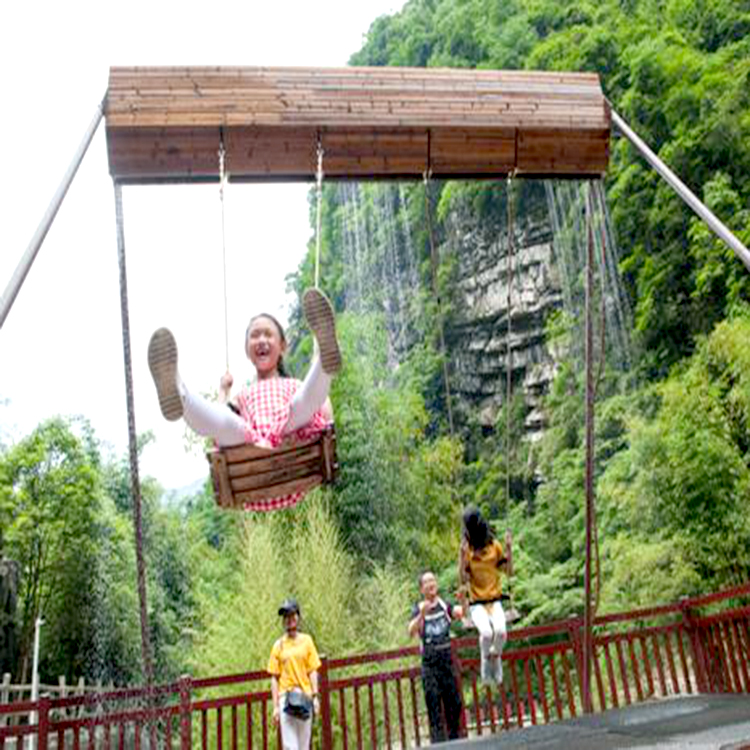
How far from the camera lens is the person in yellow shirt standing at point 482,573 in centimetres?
415

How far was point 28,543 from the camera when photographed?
17672 millimetres

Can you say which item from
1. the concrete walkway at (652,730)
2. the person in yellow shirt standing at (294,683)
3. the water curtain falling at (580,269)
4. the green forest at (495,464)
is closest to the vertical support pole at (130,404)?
the person in yellow shirt standing at (294,683)

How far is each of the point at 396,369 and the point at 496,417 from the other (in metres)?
3.16

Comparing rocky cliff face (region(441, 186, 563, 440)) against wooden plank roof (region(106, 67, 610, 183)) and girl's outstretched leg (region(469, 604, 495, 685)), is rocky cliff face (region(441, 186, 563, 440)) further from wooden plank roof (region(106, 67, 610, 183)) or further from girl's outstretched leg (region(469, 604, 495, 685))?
wooden plank roof (region(106, 67, 610, 183))

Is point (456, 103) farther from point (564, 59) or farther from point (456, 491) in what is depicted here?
point (564, 59)

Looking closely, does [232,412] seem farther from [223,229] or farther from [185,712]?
[185,712]

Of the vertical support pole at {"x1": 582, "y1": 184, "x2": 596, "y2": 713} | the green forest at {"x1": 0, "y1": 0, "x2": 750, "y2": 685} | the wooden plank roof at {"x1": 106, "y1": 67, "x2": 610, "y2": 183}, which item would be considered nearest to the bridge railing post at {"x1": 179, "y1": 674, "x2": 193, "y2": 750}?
the vertical support pole at {"x1": 582, "y1": 184, "x2": 596, "y2": 713}

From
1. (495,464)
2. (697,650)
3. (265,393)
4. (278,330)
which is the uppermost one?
(495,464)

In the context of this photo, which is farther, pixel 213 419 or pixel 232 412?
pixel 232 412

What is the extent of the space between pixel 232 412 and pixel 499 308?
20106 millimetres

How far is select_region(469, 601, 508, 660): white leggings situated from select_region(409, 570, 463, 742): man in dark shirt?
1.18ft

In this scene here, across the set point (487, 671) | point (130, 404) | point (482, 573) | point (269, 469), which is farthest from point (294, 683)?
point (130, 404)

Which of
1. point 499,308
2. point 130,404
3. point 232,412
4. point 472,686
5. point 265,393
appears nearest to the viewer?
point 232,412

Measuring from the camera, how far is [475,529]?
4207mm
